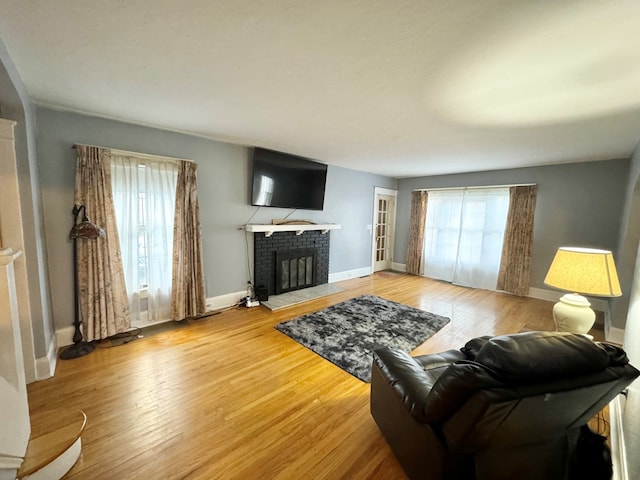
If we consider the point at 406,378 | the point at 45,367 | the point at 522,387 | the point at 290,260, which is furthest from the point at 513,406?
the point at 290,260

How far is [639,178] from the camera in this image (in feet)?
8.67

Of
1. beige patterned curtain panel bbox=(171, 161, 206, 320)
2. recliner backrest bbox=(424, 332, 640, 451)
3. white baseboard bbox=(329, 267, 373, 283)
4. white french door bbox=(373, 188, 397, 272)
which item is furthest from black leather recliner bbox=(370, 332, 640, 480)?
white french door bbox=(373, 188, 397, 272)

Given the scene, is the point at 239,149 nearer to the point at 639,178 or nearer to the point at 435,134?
the point at 435,134

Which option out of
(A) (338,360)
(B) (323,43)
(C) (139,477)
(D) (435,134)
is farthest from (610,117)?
(C) (139,477)

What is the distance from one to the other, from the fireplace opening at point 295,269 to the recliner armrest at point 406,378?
273 centimetres

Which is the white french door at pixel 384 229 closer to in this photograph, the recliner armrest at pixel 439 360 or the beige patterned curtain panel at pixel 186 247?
the beige patterned curtain panel at pixel 186 247

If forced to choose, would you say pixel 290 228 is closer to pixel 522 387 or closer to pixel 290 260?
pixel 290 260

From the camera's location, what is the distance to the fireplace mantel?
3.75m

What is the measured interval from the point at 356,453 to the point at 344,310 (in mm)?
2177

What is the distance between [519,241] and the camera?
4.51 meters

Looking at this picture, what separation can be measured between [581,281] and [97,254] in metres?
4.22

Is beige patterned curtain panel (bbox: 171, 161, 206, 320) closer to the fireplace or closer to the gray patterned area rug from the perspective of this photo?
the fireplace

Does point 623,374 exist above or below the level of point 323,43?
below

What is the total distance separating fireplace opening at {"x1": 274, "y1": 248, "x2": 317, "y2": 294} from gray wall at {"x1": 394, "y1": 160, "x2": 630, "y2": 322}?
12.8 ft
